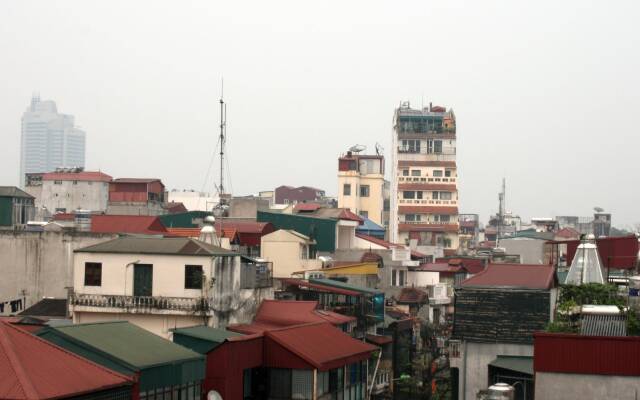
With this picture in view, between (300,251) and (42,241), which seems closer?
(42,241)

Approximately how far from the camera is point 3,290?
48906 millimetres

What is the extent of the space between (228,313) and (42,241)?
531 inches

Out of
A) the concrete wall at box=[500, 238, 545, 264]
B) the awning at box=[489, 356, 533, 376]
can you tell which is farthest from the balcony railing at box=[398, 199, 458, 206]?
the awning at box=[489, 356, 533, 376]

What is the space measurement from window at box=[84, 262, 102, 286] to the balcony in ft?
1.81

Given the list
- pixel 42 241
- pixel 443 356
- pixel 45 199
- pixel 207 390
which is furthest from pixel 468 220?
pixel 207 390

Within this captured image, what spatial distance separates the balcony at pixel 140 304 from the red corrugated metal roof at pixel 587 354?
13960 millimetres

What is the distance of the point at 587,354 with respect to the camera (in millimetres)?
27859

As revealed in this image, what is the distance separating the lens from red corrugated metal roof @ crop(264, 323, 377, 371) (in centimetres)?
3525

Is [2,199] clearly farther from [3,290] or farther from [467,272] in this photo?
[467,272]

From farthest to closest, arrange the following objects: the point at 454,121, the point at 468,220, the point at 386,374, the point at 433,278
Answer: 1. the point at 468,220
2. the point at 454,121
3. the point at 433,278
4. the point at 386,374

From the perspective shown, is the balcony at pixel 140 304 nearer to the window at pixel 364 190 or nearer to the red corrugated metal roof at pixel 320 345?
the red corrugated metal roof at pixel 320 345

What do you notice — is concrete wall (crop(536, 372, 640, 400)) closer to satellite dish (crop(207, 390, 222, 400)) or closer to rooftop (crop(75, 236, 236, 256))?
satellite dish (crop(207, 390, 222, 400))

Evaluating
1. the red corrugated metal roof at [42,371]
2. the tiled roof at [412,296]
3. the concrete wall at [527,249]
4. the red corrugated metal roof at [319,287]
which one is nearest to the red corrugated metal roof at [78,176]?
the tiled roof at [412,296]

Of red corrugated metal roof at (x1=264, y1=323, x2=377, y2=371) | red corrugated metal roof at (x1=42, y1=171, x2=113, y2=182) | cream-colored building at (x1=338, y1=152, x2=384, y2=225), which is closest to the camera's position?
red corrugated metal roof at (x1=264, y1=323, x2=377, y2=371)
